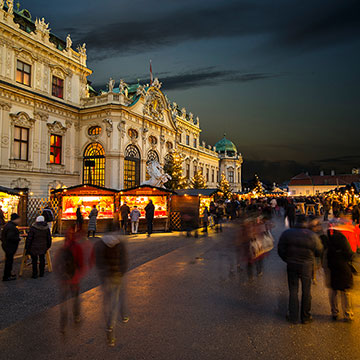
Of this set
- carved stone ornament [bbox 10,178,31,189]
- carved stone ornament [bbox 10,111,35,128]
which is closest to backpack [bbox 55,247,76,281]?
carved stone ornament [bbox 10,178,31,189]

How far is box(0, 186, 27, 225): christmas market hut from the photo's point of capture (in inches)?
669

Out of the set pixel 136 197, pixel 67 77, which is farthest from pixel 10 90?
pixel 136 197

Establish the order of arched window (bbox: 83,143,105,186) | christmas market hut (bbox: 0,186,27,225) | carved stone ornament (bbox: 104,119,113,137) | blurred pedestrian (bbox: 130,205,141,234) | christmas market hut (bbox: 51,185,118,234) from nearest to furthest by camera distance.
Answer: christmas market hut (bbox: 0,186,27,225) < blurred pedestrian (bbox: 130,205,141,234) < christmas market hut (bbox: 51,185,118,234) < carved stone ornament (bbox: 104,119,113,137) < arched window (bbox: 83,143,105,186)

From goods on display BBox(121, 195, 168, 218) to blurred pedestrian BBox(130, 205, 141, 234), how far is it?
51.7 inches

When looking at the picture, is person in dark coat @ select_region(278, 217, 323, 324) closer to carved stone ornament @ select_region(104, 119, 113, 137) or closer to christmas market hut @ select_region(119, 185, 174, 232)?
christmas market hut @ select_region(119, 185, 174, 232)

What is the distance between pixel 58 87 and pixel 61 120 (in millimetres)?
3299

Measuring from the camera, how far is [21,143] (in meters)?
26.1

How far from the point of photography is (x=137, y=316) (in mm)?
5637

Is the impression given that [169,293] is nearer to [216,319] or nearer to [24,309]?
[216,319]

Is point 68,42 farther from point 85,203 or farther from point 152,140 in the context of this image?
point 85,203

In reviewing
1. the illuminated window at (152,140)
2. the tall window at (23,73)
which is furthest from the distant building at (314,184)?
the tall window at (23,73)

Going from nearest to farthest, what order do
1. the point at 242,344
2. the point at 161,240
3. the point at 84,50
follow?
the point at 242,344, the point at 161,240, the point at 84,50

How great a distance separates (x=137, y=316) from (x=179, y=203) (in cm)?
1518

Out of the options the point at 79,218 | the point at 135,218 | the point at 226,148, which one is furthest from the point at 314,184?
the point at 79,218
